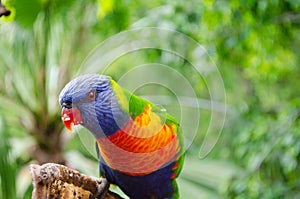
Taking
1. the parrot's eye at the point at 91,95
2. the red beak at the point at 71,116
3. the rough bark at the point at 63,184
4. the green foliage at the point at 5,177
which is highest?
the parrot's eye at the point at 91,95

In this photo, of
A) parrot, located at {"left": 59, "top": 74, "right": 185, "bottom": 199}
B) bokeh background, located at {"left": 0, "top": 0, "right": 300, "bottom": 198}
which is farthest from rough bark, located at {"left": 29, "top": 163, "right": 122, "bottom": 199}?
bokeh background, located at {"left": 0, "top": 0, "right": 300, "bottom": 198}

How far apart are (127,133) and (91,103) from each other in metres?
0.06

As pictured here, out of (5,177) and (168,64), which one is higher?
(168,64)

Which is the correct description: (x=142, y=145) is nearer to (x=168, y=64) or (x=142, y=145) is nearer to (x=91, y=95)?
(x=91, y=95)

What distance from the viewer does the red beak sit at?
42 cm

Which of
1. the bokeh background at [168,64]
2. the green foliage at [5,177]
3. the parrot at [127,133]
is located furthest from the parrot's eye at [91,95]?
the green foliage at [5,177]

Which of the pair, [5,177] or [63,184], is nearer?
[63,184]

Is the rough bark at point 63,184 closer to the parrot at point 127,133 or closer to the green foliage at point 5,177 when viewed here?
the parrot at point 127,133

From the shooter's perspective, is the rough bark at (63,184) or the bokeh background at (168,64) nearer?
the rough bark at (63,184)

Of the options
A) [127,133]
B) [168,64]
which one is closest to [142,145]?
[127,133]

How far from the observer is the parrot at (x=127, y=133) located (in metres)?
0.42

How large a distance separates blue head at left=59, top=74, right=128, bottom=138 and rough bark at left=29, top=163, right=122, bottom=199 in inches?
1.8

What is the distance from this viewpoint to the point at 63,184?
443 mm

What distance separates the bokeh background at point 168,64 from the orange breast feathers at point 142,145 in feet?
0.92
